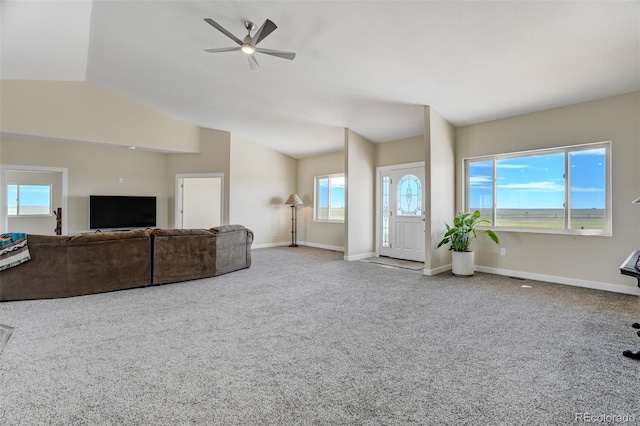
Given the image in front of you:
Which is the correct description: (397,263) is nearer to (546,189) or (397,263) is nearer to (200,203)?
(546,189)

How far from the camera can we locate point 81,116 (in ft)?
19.7

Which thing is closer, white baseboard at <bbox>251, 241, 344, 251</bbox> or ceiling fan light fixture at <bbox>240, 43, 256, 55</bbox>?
ceiling fan light fixture at <bbox>240, 43, 256, 55</bbox>

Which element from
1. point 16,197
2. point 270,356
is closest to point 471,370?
point 270,356

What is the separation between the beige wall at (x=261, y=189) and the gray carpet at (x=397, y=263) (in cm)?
318

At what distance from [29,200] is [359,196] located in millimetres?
8508

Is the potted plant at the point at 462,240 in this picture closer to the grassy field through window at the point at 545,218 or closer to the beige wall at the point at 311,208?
the grassy field through window at the point at 545,218

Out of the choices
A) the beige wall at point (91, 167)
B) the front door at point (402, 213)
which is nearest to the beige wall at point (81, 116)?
the beige wall at point (91, 167)

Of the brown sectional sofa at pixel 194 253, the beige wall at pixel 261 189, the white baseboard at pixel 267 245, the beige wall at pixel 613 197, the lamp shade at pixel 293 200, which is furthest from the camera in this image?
the lamp shade at pixel 293 200

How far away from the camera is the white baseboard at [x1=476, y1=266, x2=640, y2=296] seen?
12.6 ft

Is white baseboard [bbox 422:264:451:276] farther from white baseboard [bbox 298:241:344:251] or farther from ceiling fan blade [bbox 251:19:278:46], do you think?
ceiling fan blade [bbox 251:19:278:46]

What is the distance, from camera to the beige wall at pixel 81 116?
5.44 meters

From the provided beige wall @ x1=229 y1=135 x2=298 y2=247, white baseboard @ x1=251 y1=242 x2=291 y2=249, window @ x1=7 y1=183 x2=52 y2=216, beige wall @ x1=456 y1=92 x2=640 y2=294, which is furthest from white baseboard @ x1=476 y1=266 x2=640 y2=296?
window @ x1=7 y1=183 x2=52 y2=216

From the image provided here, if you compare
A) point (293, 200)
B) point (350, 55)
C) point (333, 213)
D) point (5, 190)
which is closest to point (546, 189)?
point (350, 55)

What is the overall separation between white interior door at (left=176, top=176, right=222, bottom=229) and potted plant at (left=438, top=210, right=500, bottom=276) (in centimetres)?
621
